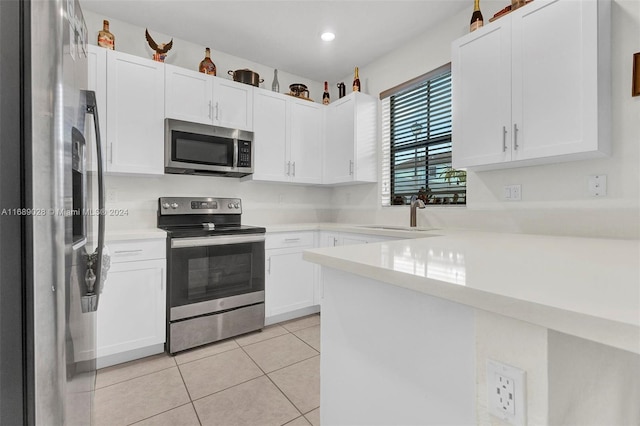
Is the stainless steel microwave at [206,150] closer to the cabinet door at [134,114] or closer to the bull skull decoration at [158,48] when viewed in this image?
the cabinet door at [134,114]

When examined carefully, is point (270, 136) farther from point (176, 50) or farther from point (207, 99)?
point (176, 50)

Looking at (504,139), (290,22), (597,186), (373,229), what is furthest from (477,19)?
(373,229)

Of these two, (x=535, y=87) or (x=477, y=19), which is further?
(x=477, y=19)

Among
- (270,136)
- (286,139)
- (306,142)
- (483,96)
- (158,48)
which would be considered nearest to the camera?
(483,96)

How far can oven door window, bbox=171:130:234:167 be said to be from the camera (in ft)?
8.41

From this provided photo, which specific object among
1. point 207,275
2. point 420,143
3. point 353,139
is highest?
point 353,139

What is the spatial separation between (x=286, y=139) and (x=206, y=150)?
0.91 metres

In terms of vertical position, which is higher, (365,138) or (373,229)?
(365,138)

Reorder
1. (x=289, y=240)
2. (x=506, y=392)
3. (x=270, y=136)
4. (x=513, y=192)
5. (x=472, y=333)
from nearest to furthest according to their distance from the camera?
(x=506, y=392) → (x=472, y=333) → (x=513, y=192) → (x=289, y=240) → (x=270, y=136)

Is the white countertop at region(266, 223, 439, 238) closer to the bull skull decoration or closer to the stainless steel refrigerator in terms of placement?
the bull skull decoration

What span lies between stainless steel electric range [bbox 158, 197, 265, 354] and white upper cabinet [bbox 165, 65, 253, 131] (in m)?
0.78

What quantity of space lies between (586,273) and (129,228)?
9.95 feet

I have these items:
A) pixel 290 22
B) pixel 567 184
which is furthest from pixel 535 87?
pixel 290 22

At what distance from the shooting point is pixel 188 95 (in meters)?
2.64
